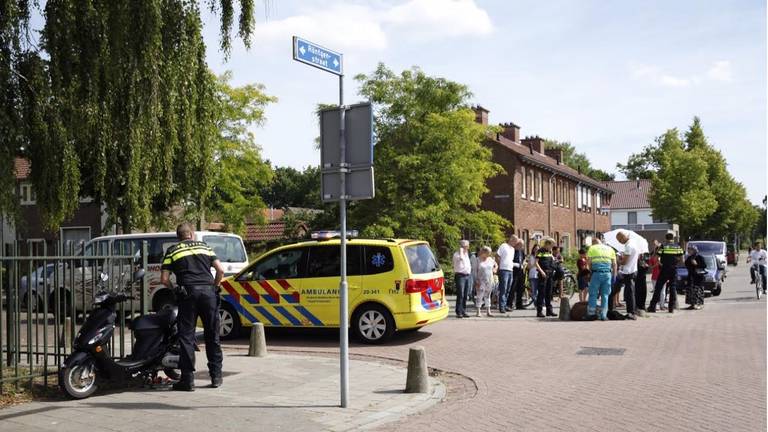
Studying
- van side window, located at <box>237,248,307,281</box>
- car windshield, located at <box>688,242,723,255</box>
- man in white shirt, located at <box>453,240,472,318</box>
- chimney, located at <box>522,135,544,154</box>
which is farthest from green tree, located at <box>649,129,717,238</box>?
van side window, located at <box>237,248,307,281</box>

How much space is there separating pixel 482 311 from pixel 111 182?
11.0 metres

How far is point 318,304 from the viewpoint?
1240 cm

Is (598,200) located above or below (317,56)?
above

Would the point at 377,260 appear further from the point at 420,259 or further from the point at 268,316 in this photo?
the point at 268,316

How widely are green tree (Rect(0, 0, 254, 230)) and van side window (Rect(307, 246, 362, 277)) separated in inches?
166

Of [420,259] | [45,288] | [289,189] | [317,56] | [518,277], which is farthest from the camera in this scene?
[289,189]

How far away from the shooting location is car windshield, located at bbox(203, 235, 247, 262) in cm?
1669

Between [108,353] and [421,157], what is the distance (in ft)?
60.3

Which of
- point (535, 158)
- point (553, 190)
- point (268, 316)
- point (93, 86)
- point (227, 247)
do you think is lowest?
point (268, 316)

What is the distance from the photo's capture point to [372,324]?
12.2m

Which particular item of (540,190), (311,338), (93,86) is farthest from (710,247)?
(93,86)

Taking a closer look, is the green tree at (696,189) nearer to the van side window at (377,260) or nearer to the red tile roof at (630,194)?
the red tile roof at (630,194)

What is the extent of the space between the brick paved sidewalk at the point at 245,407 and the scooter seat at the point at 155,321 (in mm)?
697

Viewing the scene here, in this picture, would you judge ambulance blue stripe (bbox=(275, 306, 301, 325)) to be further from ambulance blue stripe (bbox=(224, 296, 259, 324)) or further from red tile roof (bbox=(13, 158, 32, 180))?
red tile roof (bbox=(13, 158, 32, 180))
